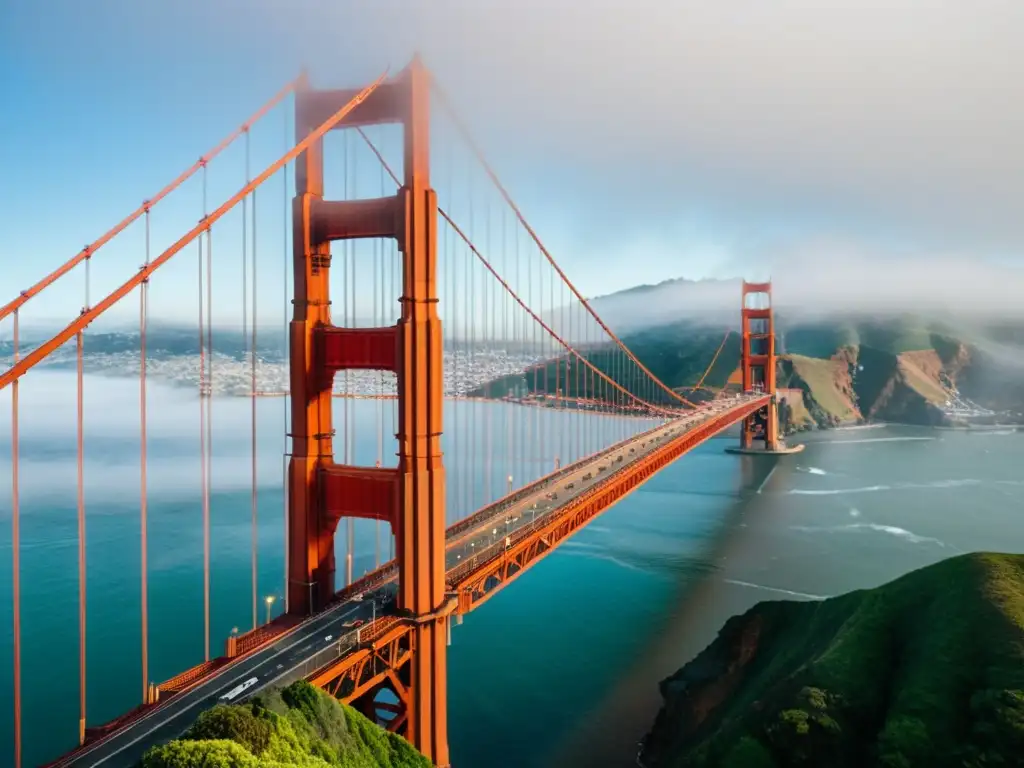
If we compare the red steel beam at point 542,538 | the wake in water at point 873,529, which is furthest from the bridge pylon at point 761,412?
the red steel beam at point 542,538

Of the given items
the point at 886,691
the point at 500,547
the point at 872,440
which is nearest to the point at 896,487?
the point at 872,440

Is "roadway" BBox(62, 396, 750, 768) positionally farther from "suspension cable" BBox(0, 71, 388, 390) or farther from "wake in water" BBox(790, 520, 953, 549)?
"wake in water" BBox(790, 520, 953, 549)

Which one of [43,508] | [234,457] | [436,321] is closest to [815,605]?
[436,321]

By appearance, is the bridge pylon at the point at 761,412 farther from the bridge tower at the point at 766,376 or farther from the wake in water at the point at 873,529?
the wake in water at the point at 873,529

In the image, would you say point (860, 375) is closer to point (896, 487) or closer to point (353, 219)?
point (896, 487)

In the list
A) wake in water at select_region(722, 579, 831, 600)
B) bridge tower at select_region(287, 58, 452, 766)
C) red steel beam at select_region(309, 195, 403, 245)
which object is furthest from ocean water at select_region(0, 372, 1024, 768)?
red steel beam at select_region(309, 195, 403, 245)

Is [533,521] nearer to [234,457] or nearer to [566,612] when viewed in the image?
[566,612]
